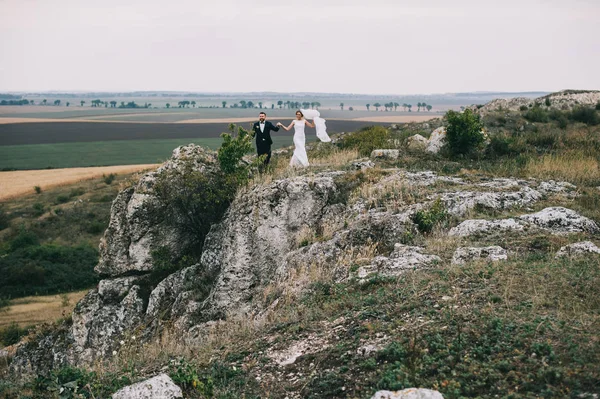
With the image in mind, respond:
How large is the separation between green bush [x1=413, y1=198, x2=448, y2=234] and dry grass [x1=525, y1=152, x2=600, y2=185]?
639cm

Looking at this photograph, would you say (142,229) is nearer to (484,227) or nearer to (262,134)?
(262,134)

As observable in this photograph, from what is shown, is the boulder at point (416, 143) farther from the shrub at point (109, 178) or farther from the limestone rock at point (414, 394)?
the shrub at point (109, 178)

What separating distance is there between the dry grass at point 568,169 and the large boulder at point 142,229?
12.5 m

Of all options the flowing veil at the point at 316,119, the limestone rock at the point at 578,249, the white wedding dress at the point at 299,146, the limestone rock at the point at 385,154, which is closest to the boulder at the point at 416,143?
the limestone rock at the point at 385,154

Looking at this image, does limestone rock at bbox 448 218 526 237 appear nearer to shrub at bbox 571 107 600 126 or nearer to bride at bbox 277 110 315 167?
bride at bbox 277 110 315 167

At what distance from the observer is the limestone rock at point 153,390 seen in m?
6.82

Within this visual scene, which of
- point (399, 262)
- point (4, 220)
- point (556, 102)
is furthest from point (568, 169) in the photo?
point (4, 220)

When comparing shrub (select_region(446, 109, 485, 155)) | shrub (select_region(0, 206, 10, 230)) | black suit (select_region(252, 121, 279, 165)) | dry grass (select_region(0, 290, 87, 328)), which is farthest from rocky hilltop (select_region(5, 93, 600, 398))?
shrub (select_region(0, 206, 10, 230))

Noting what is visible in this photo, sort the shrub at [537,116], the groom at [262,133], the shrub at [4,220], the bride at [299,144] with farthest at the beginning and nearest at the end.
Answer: the shrub at [4,220]
the shrub at [537,116]
the bride at [299,144]
the groom at [262,133]

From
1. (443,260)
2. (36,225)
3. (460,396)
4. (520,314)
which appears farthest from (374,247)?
(36,225)

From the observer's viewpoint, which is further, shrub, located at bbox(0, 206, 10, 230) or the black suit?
shrub, located at bbox(0, 206, 10, 230)

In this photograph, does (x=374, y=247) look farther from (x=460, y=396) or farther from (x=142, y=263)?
(x=142, y=263)

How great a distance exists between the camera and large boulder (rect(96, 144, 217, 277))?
18172 mm

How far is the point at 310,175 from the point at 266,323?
26.3ft
